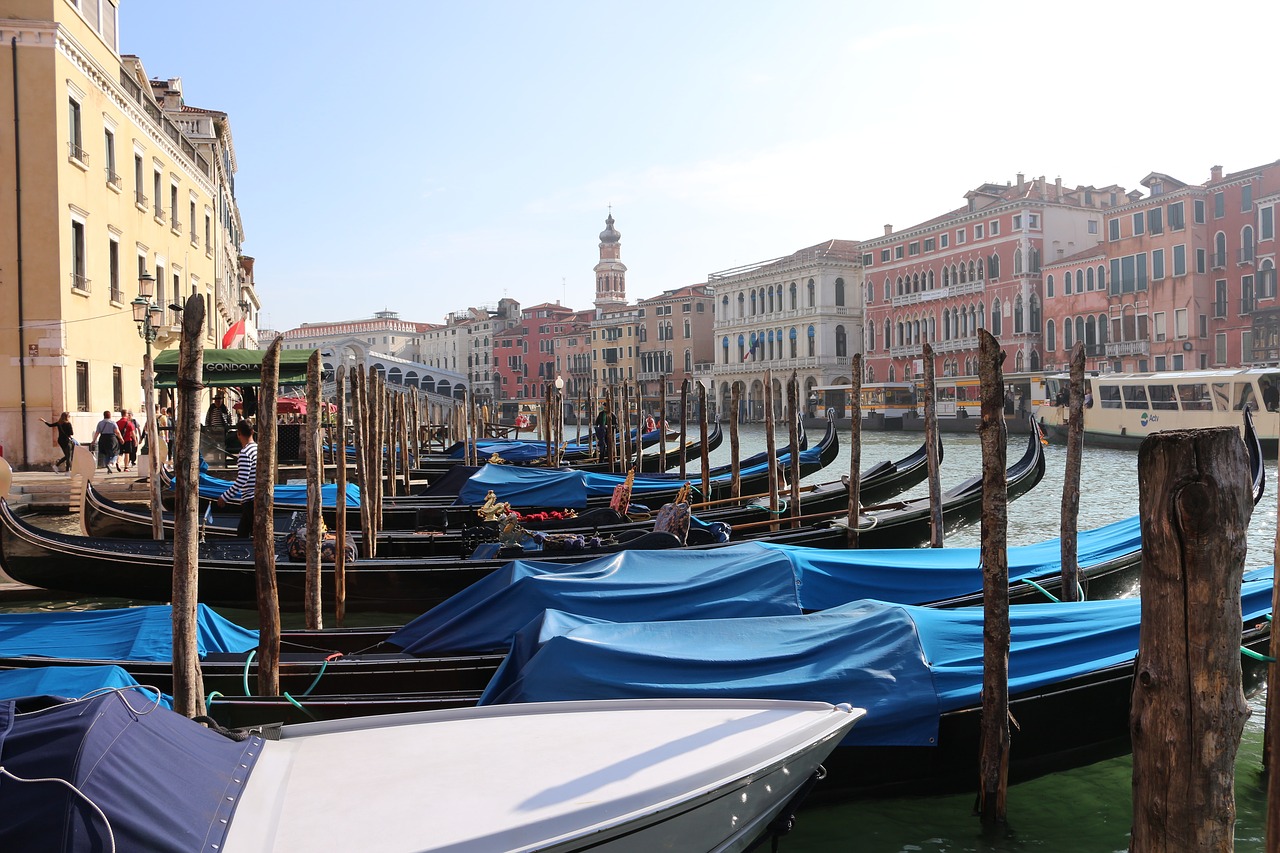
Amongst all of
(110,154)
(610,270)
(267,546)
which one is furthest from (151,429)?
(610,270)

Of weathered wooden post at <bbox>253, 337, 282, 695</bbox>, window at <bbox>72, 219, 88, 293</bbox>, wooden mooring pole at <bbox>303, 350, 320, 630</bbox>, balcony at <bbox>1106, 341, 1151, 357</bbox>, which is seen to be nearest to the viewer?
weathered wooden post at <bbox>253, 337, 282, 695</bbox>

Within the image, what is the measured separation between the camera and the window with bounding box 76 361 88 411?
1219 centimetres

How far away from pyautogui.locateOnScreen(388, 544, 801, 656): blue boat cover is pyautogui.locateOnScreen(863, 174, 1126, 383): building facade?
26.8 meters

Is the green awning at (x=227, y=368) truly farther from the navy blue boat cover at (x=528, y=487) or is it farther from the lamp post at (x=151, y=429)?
the navy blue boat cover at (x=528, y=487)

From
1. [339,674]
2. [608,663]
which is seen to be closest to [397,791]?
[608,663]

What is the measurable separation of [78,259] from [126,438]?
216 centimetres

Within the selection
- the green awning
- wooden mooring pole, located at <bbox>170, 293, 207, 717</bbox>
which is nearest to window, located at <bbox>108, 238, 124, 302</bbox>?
the green awning

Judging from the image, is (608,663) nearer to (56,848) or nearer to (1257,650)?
(56,848)

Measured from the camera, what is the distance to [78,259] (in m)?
12.2

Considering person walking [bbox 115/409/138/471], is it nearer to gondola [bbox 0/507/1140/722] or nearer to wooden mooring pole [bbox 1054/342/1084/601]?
gondola [bbox 0/507/1140/722]

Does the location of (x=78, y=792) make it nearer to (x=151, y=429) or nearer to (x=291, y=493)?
(x=151, y=429)

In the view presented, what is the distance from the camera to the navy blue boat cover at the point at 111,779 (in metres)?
1.83

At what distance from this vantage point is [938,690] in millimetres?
3295

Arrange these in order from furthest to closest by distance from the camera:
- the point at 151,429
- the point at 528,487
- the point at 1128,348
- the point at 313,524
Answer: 1. the point at 1128,348
2. the point at 528,487
3. the point at 151,429
4. the point at 313,524
